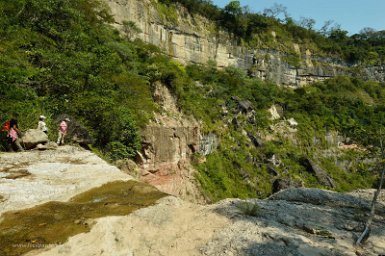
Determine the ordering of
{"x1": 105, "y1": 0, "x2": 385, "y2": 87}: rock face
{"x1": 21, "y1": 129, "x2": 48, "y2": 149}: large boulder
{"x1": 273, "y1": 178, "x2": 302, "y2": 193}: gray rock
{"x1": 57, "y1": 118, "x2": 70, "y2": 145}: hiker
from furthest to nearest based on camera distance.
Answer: {"x1": 105, "y1": 0, "x2": 385, "y2": 87}: rock face, {"x1": 273, "y1": 178, "x2": 302, "y2": 193}: gray rock, {"x1": 57, "y1": 118, "x2": 70, "y2": 145}: hiker, {"x1": 21, "y1": 129, "x2": 48, "y2": 149}: large boulder

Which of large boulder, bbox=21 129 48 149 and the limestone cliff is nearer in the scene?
large boulder, bbox=21 129 48 149

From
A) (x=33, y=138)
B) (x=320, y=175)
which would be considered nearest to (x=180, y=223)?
(x=33, y=138)

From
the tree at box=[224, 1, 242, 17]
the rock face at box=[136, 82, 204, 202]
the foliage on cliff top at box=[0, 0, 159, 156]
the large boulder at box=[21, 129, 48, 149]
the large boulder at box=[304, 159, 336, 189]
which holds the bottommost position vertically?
the large boulder at box=[304, 159, 336, 189]

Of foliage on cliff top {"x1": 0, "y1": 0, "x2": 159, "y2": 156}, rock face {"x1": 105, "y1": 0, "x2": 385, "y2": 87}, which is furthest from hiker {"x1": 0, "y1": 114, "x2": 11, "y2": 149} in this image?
rock face {"x1": 105, "y1": 0, "x2": 385, "y2": 87}

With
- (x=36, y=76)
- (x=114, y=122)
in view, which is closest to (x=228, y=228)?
(x=114, y=122)

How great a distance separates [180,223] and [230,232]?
0.74 m

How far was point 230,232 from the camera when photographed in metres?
4.41

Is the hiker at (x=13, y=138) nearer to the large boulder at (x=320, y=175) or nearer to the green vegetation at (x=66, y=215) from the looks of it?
the green vegetation at (x=66, y=215)

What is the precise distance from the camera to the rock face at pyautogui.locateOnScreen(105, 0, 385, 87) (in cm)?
3844

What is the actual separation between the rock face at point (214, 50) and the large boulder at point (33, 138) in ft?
91.0

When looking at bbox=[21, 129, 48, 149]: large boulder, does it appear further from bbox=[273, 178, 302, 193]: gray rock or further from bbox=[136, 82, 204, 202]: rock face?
bbox=[273, 178, 302, 193]: gray rock

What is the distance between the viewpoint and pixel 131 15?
36.8 meters

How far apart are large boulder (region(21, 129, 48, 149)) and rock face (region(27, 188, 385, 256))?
5.53m

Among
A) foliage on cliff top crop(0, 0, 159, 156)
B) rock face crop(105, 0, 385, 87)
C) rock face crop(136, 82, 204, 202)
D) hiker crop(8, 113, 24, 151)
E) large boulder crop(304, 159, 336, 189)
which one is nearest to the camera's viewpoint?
hiker crop(8, 113, 24, 151)
